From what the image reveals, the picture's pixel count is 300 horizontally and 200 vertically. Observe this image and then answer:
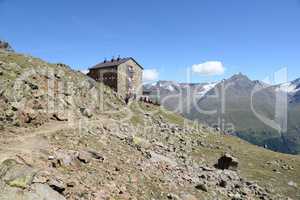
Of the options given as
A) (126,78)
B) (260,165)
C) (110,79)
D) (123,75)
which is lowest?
(260,165)

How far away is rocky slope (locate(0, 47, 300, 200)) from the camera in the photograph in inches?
1080

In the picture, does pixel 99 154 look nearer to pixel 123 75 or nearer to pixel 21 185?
pixel 21 185

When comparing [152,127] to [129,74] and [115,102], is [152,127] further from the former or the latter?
[129,74]

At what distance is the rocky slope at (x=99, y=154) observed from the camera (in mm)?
27438

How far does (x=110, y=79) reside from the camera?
3479 inches

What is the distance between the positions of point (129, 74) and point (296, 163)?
44.8m

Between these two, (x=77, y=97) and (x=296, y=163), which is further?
(x=296, y=163)

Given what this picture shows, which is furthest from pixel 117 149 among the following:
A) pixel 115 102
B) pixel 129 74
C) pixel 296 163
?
pixel 129 74

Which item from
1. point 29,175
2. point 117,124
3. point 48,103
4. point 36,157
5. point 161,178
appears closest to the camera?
point 29,175

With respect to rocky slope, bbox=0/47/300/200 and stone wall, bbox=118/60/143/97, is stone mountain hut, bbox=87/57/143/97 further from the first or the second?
rocky slope, bbox=0/47/300/200

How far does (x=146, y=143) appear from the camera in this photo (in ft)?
150

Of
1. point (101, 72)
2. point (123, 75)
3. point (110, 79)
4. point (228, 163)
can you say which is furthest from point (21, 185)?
point (101, 72)

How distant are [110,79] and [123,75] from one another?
3368 millimetres

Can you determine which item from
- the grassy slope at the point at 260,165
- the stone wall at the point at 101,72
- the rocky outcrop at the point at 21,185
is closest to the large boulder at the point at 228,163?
the grassy slope at the point at 260,165
